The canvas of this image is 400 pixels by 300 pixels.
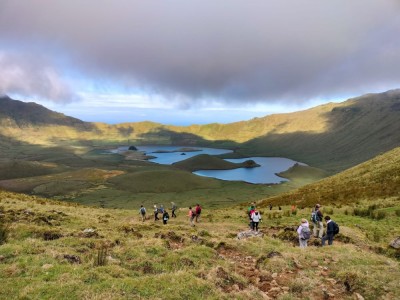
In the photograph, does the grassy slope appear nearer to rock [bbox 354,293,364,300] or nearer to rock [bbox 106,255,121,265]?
rock [bbox 106,255,121,265]

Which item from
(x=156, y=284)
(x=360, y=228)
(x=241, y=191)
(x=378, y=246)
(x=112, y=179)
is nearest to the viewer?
(x=156, y=284)

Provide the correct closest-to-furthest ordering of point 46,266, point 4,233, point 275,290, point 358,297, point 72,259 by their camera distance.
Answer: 1. point 358,297
2. point 275,290
3. point 46,266
4. point 72,259
5. point 4,233

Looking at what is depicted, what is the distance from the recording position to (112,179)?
170 meters

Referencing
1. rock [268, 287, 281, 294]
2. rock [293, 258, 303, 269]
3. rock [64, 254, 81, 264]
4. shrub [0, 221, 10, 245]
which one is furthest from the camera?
shrub [0, 221, 10, 245]

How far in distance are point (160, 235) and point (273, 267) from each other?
10.3 meters

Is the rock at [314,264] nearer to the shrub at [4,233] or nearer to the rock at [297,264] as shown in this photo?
the rock at [297,264]

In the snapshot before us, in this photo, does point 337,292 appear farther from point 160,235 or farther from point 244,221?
point 244,221

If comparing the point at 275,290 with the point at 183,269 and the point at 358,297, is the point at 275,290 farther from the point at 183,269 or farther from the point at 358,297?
the point at 183,269

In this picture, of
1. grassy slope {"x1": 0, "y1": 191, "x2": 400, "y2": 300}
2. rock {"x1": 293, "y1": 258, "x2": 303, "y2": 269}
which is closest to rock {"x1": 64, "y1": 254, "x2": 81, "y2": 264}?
grassy slope {"x1": 0, "y1": 191, "x2": 400, "y2": 300}

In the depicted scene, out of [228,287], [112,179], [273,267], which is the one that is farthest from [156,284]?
[112,179]

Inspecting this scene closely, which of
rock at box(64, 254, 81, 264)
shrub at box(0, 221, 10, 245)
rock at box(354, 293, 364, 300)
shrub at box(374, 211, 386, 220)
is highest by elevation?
rock at box(64, 254, 81, 264)

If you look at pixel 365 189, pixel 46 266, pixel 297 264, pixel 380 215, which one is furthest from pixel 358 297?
pixel 365 189

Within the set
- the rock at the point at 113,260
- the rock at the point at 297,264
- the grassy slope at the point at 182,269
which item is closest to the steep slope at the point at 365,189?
the grassy slope at the point at 182,269

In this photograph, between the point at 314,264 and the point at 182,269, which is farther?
the point at 314,264
